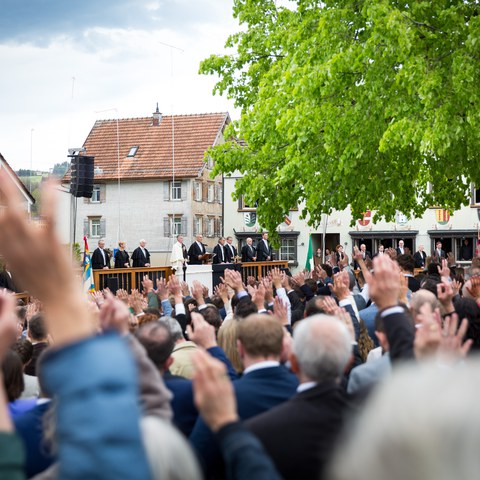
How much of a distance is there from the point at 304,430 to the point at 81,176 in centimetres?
1594

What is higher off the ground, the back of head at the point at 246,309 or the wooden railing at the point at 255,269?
the back of head at the point at 246,309

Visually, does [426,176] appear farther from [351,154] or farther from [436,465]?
[436,465]

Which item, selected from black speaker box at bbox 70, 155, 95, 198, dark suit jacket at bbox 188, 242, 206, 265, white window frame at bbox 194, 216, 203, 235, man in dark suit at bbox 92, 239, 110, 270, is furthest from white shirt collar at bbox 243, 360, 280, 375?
white window frame at bbox 194, 216, 203, 235

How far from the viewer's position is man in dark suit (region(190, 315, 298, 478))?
12.4 feet

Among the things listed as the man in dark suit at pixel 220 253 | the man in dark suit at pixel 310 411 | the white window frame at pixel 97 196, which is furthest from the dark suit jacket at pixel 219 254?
the white window frame at pixel 97 196

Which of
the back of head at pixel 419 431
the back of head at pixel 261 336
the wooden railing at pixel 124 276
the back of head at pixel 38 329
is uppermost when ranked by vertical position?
the back of head at pixel 419 431

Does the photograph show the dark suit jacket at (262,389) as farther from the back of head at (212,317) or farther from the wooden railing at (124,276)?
the wooden railing at (124,276)

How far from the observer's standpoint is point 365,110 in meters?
16.0

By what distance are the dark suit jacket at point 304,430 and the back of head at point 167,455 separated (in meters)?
0.75

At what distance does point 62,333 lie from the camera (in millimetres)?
1812

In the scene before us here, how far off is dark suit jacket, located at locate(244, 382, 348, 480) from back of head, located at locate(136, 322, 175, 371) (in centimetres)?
115

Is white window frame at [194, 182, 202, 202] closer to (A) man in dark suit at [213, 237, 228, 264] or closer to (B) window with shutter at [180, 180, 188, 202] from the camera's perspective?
(B) window with shutter at [180, 180, 188, 202]

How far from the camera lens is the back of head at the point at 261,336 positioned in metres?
3.94

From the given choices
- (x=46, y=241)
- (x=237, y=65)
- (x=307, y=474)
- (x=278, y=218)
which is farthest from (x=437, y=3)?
(x=46, y=241)
